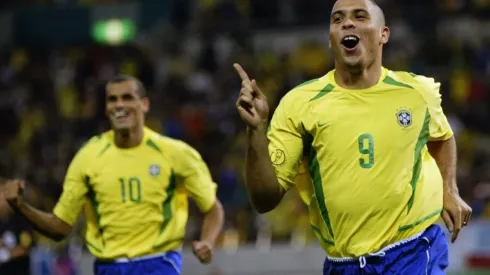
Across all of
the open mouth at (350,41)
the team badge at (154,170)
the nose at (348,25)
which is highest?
the nose at (348,25)

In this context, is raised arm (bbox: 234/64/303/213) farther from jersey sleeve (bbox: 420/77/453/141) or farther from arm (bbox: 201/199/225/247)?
arm (bbox: 201/199/225/247)

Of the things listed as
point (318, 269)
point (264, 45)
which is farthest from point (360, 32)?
point (264, 45)

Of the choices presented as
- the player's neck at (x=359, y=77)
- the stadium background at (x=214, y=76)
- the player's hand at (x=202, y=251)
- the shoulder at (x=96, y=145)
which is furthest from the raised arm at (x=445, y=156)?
the stadium background at (x=214, y=76)

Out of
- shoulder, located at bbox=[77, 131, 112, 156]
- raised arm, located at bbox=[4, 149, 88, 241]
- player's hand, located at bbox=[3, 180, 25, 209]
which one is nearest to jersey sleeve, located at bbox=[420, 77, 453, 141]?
player's hand, located at bbox=[3, 180, 25, 209]

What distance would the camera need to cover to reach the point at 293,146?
654 centimetres

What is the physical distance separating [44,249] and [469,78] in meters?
7.40

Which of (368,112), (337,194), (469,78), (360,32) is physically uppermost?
(360,32)

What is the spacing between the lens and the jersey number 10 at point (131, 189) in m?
9.64

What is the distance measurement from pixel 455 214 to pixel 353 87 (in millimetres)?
857

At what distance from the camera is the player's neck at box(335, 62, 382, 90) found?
6.67 metres

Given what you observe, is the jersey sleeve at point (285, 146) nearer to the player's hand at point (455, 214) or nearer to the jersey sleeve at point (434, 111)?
the jersey sleeve at point (434, 111)

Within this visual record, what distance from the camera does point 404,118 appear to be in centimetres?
662

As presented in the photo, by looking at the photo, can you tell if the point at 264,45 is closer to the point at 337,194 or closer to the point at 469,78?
the point at 469,78

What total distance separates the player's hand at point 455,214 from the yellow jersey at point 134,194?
3.28 metres
